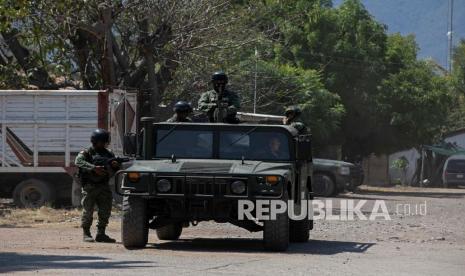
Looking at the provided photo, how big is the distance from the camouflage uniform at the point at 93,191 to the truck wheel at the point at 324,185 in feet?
54.8

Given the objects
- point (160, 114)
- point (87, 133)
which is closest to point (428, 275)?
point (87, 133)

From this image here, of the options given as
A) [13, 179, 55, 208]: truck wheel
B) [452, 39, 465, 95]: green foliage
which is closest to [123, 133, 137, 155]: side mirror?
[13, 179, 55, 208]: truck wheel

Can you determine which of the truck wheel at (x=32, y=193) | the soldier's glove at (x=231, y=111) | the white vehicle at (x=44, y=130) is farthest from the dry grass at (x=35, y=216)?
the soldier's glove at (x=231, y=111)

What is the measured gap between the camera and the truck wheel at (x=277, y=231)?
13.3 m

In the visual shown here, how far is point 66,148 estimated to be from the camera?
22.1 meters

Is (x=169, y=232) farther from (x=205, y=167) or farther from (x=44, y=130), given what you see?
(x=44, y=130)

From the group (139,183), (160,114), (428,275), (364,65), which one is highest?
(364,65)

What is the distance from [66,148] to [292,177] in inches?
362

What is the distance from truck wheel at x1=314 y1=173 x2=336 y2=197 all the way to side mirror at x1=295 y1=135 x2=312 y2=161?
16.3 m

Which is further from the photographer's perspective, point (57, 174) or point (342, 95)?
point (342, 95)

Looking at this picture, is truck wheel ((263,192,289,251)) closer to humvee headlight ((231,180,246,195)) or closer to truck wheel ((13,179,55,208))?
humvee headlight ((231,180,246,195))

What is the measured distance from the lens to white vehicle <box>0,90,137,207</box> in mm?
22016

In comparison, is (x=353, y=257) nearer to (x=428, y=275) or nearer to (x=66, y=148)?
(x=428, y=275)

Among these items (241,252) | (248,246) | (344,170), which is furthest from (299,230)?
(344,170)
